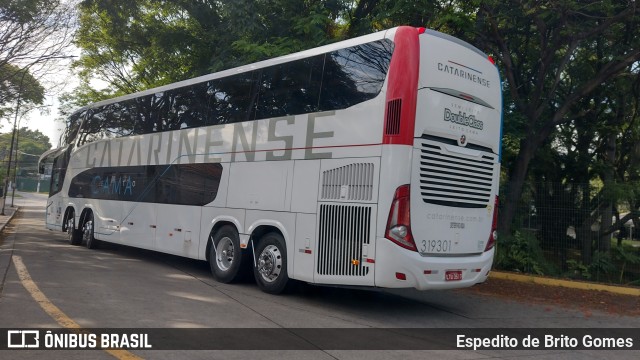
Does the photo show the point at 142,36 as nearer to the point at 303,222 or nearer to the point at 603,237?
the point at 303,222

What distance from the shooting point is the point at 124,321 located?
661 centimetres

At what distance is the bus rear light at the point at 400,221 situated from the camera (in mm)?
7289

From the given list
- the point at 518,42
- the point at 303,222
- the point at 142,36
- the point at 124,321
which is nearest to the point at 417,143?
the point at 303,222

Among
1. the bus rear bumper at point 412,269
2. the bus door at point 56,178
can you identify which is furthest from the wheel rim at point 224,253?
the bus door at point 56,178

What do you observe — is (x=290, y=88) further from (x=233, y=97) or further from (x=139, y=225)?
(x=139, y=225)

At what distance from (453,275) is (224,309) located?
345cm

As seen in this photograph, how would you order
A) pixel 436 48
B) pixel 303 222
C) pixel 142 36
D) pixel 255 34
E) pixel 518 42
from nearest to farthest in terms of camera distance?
1. pixel 436 48
2. pixel 303 222
3. pixel 255 34
4. pixel 518 42
5. pixel 142 36

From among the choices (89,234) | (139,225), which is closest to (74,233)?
(89,234)

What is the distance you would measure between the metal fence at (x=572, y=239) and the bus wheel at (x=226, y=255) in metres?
7.03

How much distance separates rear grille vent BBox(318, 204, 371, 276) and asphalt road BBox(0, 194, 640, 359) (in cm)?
76

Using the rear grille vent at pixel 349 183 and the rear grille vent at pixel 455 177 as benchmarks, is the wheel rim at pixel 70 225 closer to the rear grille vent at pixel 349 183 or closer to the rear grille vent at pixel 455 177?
the rear grille vent at pixel 349 183

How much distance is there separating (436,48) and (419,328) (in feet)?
13.6

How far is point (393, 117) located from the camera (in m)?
7.47

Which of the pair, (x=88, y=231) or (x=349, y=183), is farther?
(x=88, y=231)
